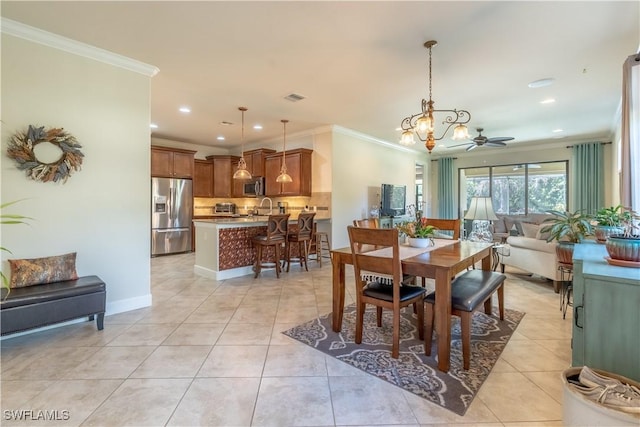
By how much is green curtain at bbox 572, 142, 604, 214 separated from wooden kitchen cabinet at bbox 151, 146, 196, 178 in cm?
945

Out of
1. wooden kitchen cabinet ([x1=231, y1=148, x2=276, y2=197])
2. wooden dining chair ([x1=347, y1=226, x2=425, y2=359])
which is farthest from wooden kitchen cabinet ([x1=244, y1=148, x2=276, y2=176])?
wooden dining chair ([x1=347, y1=226, x2=425, y2=359])

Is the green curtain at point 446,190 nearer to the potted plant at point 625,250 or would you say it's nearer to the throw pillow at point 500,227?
the throw pillow at point 500,227

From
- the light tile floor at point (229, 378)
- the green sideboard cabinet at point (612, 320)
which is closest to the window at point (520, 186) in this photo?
the light tile floor at point (229, 378)

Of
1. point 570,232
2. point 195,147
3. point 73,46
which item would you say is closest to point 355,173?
point 570,232

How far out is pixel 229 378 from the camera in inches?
81.4

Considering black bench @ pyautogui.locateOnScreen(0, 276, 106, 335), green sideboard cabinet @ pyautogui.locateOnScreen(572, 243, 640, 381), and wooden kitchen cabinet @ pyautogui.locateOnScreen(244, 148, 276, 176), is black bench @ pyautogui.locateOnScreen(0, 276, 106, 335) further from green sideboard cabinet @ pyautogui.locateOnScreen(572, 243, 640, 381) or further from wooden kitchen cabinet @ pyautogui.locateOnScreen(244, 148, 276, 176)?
wooden kitchen cabinet @ pyautogui.locateOnScreen(244, 148, 276, 176)

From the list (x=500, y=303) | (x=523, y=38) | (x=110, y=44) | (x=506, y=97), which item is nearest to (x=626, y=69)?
(x=523, y=38)

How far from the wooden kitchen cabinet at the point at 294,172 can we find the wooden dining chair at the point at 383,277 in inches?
155

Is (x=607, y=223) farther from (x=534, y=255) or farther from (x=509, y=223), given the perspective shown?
(x=509, y=223)

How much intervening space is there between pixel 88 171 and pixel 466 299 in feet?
12.2

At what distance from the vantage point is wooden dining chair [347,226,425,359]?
2.30 metres

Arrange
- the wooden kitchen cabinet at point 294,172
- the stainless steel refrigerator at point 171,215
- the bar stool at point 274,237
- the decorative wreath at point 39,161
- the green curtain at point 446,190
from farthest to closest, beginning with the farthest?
the green curtain at point 446,190, the stainless steel refrigerator at point 171,215, the wooden kitchen cabinet at point 294,172, the bar stool at point 274,237, the decorative wreath at point 39,161

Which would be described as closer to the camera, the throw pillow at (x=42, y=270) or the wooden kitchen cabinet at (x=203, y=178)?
the throw pillow at (x=42, y=270)

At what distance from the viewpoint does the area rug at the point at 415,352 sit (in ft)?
6.42
